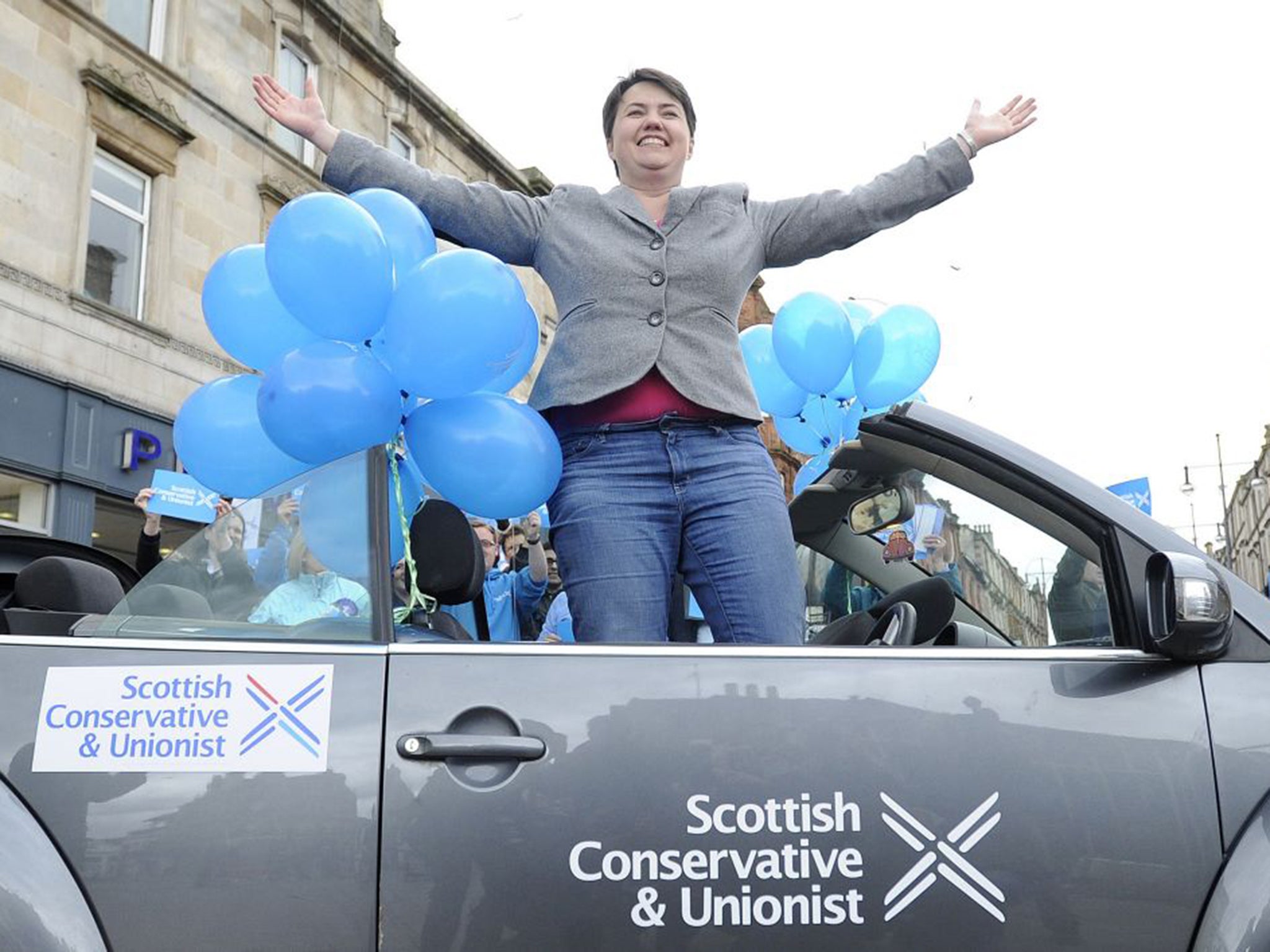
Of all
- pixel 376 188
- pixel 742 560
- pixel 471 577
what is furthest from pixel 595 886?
pixel 376 188

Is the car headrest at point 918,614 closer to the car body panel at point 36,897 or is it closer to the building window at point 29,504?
the car body panel at point 36,897

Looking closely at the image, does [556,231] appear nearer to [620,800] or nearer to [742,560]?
[742,560]

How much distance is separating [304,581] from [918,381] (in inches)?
117

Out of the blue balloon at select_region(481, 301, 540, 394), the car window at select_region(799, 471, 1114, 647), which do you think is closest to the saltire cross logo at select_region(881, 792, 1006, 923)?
the car window at select_region(799, 471, 1114, 647)

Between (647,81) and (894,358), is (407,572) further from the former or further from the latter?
(894,358)

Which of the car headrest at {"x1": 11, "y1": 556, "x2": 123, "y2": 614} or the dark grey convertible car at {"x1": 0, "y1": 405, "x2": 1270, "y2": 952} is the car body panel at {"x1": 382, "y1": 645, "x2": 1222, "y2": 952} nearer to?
the dark grey convertible car at {"x1": 0, "y1": 405, "x2": 1270, "y2": 952}

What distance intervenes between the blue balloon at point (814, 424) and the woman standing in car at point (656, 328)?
1758mm

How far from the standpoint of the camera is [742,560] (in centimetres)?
231

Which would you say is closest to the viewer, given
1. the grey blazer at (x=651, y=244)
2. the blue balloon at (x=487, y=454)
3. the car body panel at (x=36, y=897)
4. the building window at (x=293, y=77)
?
the car body panel at (x=36, y=897)

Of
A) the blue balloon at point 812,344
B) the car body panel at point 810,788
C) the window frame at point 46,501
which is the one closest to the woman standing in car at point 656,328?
the car body panel at point 810,788

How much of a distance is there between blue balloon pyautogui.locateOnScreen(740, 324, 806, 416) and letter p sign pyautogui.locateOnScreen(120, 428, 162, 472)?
8.52 metres

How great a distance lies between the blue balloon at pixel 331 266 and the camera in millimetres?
2309

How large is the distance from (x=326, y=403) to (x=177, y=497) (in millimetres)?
3730

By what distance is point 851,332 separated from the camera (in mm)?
4473
